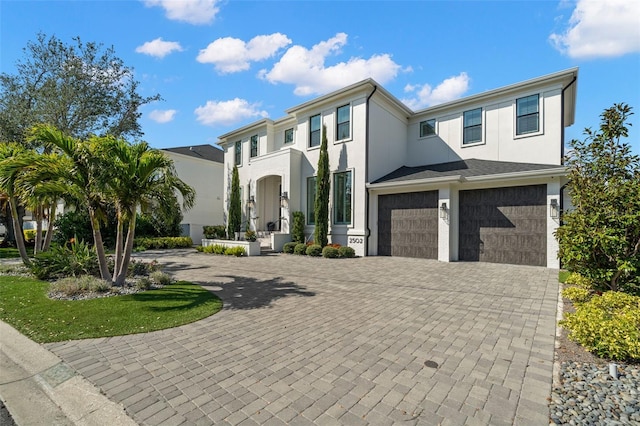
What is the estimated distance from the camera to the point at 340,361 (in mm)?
3561

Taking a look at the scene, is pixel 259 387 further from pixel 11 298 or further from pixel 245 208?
pixel 245 208

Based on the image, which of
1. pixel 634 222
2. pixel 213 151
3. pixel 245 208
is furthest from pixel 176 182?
pixel 213 151

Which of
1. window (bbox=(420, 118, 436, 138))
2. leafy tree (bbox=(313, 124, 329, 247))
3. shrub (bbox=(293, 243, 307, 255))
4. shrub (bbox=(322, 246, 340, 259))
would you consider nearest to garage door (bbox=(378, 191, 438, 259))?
shrub (bbox=(322, 246, 340, 259))

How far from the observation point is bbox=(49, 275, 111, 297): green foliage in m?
6.34

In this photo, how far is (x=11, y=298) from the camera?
611cm

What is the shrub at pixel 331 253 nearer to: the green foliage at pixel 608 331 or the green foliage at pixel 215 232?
the green foliage at pixel 215 232

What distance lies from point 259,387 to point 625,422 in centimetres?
324

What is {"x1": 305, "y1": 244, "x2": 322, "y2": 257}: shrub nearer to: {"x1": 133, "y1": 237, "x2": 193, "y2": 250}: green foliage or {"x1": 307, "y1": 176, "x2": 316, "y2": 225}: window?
{"x1": 307, "y1": 176, "x2": 316, "y2": 225}: window

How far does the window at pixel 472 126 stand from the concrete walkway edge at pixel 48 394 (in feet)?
51.6

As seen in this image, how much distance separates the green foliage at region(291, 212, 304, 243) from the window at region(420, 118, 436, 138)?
797 cm

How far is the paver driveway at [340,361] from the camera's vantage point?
264 centimetres

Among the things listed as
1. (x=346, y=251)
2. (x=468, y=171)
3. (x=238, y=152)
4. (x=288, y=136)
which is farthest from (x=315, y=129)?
(x=468, y=171)

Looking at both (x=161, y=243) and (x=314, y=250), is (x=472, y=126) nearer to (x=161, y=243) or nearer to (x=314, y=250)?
(x=314, y=250)

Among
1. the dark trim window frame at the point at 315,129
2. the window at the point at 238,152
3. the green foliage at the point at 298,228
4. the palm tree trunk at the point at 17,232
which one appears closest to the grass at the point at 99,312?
the palm tree trunk at the point at 17,232
